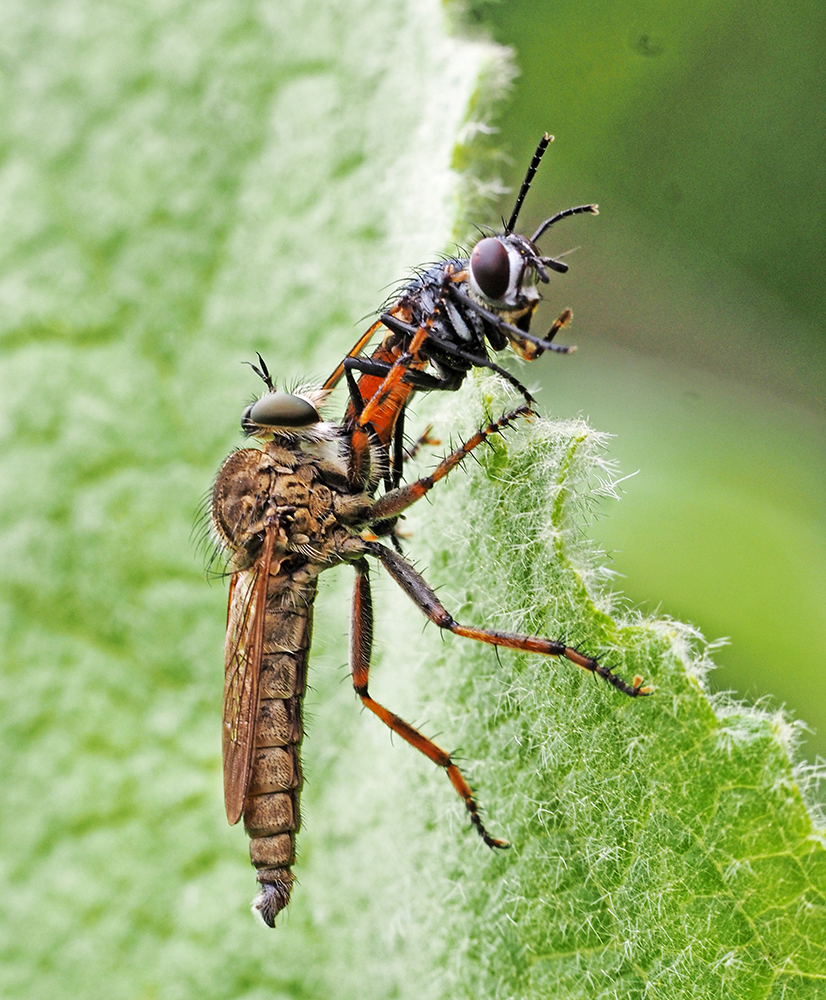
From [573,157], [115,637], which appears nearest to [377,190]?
[573,157]

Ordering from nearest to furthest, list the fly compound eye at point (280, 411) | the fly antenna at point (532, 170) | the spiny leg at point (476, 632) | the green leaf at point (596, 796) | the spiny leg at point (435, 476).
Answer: the green leaf at point (596, 796) < the spiny leg at point (476, 632) < the spiny leg at point (435, 476) < the fly antenna at point (532, 170) < the fly compound eye at point (280, 411)

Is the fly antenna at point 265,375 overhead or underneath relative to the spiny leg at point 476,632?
overhead

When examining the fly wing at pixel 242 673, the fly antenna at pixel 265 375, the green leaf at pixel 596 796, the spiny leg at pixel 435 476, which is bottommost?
the green leaf at pixel 596 796

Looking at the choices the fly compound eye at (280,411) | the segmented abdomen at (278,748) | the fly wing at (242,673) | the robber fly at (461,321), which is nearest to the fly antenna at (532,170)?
the robber fly at (461,321)

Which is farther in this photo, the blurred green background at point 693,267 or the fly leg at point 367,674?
the blurred green background at point 693,267

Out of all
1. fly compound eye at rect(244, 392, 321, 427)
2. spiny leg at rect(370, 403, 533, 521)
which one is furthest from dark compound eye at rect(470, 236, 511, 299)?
fly compound eye at rect(244, 392, 321, 427)

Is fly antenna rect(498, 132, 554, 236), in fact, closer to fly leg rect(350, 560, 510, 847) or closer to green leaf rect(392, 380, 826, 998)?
green leaf rect(392, 380, 826, 998)

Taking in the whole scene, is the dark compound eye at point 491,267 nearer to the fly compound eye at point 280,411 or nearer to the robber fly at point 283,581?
the robber fly at point 283,581
